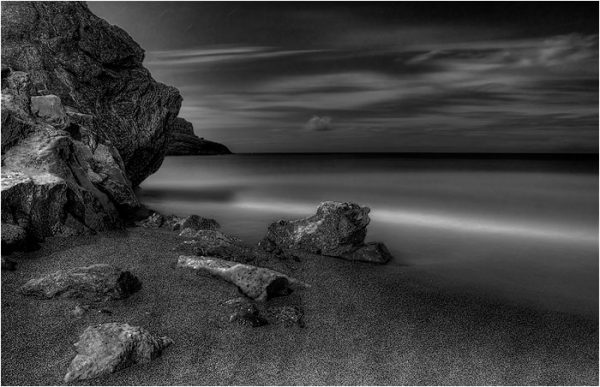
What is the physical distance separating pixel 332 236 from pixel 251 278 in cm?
302

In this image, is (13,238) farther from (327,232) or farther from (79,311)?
(327,232)

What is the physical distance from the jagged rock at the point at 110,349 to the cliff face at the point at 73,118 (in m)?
3.45

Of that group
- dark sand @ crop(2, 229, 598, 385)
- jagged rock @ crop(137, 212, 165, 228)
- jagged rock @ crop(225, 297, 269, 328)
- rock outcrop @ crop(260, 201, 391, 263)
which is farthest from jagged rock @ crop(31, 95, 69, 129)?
jagged rock @ crop(225, 297, 269, 328)

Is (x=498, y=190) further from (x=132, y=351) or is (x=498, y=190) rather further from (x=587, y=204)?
(x=132, y=351)

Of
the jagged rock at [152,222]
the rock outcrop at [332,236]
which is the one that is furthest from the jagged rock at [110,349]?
the jagged rock at [152,222]

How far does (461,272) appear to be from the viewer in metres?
8.42

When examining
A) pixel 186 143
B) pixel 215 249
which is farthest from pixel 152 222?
pixel 186 143

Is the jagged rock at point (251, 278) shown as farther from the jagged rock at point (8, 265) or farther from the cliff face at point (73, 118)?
the cliff face at point (73, 118)

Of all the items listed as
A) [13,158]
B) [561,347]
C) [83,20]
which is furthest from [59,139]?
[561,347]

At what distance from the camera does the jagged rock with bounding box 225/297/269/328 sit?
509 centimetres

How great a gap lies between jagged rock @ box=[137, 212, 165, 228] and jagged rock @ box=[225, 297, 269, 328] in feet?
16.1

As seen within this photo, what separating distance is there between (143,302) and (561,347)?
4.87 meters

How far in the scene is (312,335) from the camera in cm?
509

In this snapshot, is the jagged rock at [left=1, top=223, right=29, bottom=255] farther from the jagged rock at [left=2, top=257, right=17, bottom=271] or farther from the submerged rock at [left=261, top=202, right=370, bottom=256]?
the submerged rock at [left=261, top=202, right=370, bottom=256]
